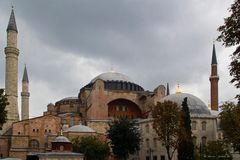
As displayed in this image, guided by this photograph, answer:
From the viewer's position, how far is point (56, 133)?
52750 millimetres

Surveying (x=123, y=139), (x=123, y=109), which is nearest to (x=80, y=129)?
(x=123, y=139)

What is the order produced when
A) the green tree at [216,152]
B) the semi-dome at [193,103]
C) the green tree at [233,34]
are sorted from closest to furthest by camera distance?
1. the green tree at [233,34]
2. the green tree at [216,152]
3. the semi-dome at [193,103]

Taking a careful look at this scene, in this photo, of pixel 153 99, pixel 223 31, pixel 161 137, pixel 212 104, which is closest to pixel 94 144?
pixel 161 137

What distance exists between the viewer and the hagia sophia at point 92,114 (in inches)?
1957

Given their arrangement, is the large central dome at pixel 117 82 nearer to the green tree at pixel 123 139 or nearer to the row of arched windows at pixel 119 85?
the row of arched windows at pixel 119 85

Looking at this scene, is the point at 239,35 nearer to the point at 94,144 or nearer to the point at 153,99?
the point at 94,144

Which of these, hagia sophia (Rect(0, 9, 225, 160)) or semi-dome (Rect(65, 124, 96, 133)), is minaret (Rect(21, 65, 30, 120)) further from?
semi-dome (Rect(65, 124, 96, 133))

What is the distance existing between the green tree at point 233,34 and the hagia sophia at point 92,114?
89.7 ft

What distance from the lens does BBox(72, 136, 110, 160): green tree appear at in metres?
45.4

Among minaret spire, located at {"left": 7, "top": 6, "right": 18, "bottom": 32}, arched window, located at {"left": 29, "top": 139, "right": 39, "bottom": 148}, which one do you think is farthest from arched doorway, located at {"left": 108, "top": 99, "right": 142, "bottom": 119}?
minaret spire, located at {"left": 7, "top": 6, "right": 18, "bottom": 32}

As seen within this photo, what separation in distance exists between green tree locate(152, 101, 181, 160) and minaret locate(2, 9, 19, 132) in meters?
23.0

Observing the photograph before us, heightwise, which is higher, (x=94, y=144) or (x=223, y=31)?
(x=223, y=31)

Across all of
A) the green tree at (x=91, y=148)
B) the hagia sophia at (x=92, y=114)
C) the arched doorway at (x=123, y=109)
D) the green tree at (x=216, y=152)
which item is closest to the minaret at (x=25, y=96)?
the hagia sophia at (x=92, y=114)

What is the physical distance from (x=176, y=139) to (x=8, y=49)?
25.7m
